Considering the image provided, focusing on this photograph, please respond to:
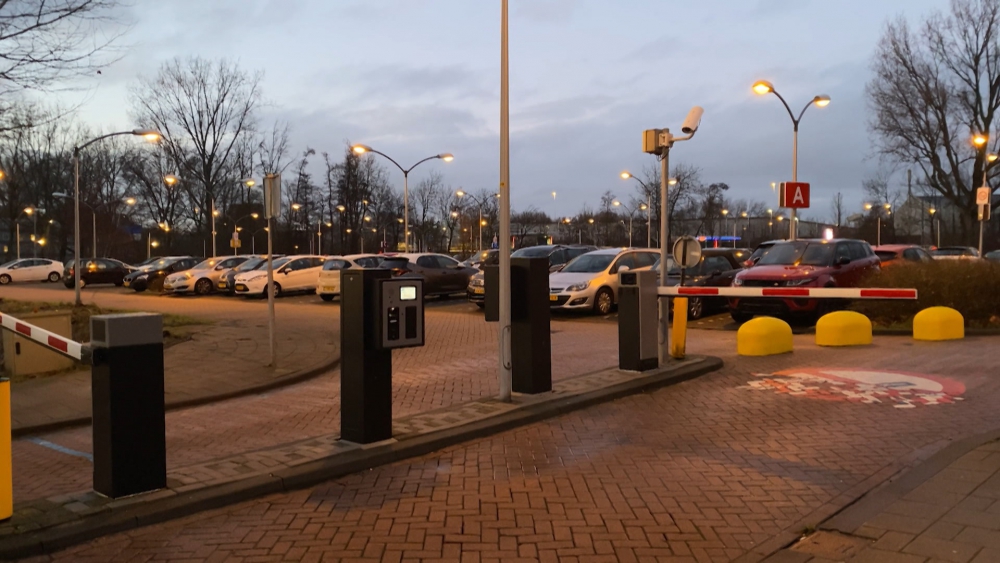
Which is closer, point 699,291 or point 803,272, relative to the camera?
point 699,291

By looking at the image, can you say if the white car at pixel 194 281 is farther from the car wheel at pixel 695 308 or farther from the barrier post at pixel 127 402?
the barrier post at pixel 127 402

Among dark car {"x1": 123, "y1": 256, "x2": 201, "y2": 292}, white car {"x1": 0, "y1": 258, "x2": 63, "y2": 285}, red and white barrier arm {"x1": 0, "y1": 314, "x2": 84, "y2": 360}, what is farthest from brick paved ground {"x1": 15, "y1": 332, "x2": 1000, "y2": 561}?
white car {"x1": 0, "y1": 258, "x2": 63, "y2": 285}

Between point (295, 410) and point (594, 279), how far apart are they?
11.0 meters

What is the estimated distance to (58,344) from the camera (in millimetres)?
5543

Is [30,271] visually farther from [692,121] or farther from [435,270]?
[692,121]

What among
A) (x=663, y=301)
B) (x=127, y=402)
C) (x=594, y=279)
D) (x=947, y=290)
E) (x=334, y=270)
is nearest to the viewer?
(x=127, y=402)

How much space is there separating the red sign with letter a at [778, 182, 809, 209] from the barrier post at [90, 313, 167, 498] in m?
17.0

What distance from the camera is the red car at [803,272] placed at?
15.5 metres

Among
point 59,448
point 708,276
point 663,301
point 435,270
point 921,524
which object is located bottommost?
point 59,448

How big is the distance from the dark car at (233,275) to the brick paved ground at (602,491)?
82.2 ft

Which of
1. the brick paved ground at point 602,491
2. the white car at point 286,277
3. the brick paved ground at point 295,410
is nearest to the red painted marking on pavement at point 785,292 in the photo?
the brick paved ground at point 602,491

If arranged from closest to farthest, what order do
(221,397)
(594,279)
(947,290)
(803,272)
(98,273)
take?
(221,397) < (947,290) < (803,272) < (594,279) < (98,273)

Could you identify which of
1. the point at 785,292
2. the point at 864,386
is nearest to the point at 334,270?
the point at 785,292

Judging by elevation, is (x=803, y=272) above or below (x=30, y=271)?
above
